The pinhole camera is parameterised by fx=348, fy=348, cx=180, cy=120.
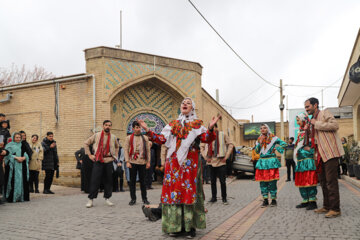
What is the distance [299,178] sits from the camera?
6758mm

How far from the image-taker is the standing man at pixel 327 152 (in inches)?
228

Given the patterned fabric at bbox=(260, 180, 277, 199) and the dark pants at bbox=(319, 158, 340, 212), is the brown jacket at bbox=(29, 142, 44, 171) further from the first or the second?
the dark pants at bbox=(319, 158, 340, 212)

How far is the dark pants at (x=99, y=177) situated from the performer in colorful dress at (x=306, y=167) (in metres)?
4.03

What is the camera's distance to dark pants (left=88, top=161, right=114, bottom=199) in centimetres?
757

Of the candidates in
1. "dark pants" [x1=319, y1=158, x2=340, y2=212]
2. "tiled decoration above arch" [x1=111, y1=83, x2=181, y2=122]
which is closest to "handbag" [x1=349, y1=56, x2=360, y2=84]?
"dark pants" [x1=319, y1=158, x2=340, y2=212]

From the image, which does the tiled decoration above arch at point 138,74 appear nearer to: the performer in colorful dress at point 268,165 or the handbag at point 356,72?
the handbag at point 356,72

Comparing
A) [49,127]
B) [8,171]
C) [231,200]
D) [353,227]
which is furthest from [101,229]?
[49,127]

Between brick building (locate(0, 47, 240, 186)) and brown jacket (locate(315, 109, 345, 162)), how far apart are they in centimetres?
903

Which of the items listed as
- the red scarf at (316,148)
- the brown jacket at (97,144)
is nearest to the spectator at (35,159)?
the brown jacket at (97,144)

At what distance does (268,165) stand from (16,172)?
20.0ft

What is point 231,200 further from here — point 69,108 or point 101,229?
point 69,108

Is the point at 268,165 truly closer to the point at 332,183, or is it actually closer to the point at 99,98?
the point at 332,183

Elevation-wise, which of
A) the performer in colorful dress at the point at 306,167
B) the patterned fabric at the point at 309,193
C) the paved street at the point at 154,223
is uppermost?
the performer in colorful dress at the point at 306,167

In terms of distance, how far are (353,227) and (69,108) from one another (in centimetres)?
1135
